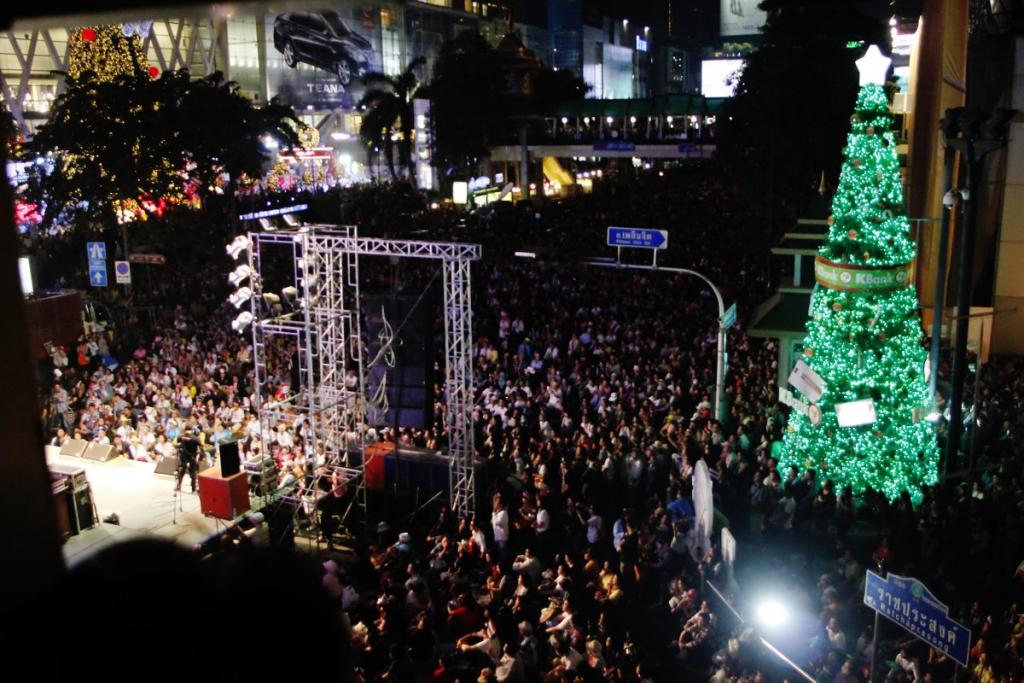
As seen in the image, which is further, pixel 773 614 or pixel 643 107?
pixel 643 107

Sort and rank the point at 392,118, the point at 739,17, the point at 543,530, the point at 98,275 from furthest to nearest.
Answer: the point at 739,17 → the point at 392,118 → the point at 98,275 → the point at 543,530

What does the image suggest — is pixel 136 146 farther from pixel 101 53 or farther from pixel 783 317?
pixel 783 317

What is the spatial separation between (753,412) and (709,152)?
41.3 metres

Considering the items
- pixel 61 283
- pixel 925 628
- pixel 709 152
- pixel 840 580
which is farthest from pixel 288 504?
pixel 709 152

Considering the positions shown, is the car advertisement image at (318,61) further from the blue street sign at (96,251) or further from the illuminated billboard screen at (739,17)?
the illuminated billboard screen at (739,17)

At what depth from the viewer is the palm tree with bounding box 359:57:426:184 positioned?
54.6 m

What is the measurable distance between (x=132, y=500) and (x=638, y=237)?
11.0 metres

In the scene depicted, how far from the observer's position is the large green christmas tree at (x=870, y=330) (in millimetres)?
13359

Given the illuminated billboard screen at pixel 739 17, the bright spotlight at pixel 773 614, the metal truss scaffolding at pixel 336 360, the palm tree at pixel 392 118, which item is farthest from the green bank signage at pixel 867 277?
the illuminated billboard screen at pixel 739 17

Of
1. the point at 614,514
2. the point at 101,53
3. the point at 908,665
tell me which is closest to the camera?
the point at 908,665

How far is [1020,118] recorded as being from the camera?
2338 centimetres

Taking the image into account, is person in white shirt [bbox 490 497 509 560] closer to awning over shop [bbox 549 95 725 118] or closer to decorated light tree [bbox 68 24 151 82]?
Answer: decorated light tree [bbox 68 24 151 82]

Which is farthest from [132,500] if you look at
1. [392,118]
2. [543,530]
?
[392,118]

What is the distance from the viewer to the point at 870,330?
1357cm
